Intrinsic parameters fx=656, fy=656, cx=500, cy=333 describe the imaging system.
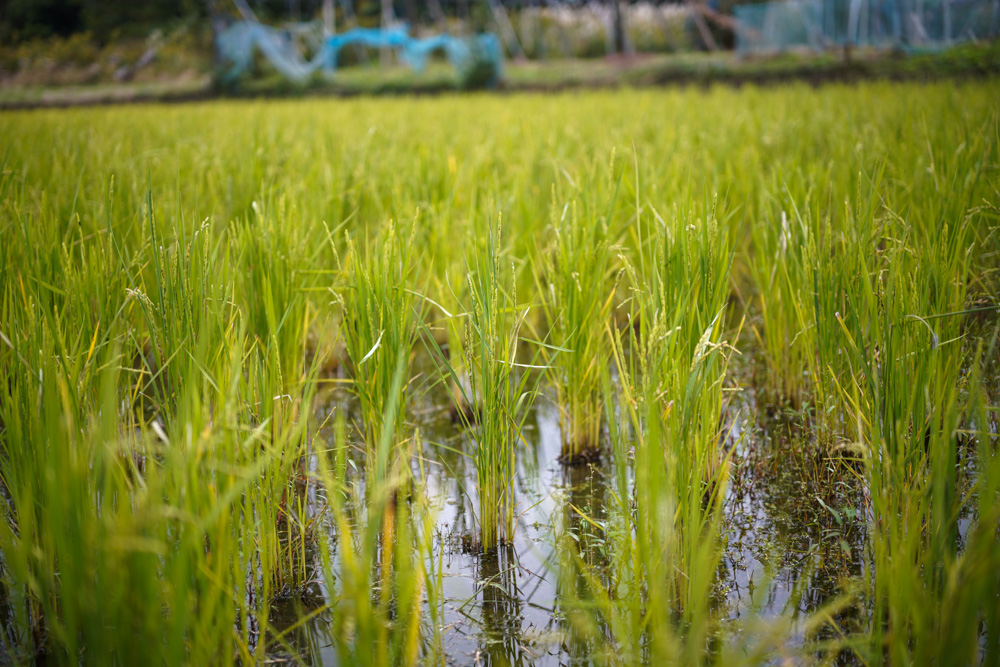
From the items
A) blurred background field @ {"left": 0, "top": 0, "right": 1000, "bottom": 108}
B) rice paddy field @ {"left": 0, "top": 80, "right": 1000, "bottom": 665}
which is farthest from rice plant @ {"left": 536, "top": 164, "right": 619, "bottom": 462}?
blurred background field @ {"left": 0, "top": 0, "right": 1000, "bottom": 108}

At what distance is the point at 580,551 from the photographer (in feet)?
4.36

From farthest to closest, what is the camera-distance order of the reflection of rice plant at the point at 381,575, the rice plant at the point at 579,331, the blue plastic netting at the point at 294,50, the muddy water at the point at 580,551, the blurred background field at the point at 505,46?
the blue plastic netting at the point at 294,50, the blurred background field at the point at 505,46, the rice plant at the point at 579,331, the muddy water at the point at 580,551, the reflection of rice plant at the point at 381,575

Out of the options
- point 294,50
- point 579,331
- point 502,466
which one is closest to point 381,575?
point 502,466

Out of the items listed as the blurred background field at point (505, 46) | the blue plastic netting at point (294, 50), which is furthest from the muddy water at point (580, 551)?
the blue plastic netting at point (294, 50)

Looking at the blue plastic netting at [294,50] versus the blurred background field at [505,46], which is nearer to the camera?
the blurred background field at [505,46]

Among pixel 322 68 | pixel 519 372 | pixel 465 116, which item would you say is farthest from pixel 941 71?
pixel 322 68

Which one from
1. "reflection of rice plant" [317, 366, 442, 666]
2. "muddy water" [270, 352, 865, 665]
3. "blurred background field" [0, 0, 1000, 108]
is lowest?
"muddy water" [270, 352, 865, 665]

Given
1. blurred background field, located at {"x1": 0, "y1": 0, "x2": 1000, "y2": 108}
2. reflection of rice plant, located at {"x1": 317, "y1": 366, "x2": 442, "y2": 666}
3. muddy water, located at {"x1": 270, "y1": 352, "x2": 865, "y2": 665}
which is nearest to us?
reflection of rice plant, located at {"x1": 317, "y1": 366, "x2": 442, "y2": 666}

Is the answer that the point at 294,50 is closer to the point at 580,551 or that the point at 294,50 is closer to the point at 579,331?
the point at 579,331

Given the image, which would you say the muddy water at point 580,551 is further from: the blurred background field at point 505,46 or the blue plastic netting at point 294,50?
the blue plastic netting at point 294,50

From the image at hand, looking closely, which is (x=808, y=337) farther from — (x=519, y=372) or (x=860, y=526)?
(x=519, y=372)

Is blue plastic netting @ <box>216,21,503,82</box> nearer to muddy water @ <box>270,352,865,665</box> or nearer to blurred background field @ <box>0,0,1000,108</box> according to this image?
blurred background field @ <box>0,0,1000,108</box>

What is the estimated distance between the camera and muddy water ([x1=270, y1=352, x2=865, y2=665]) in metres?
1.11

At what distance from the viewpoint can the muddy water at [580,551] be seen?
1107 millimetres
